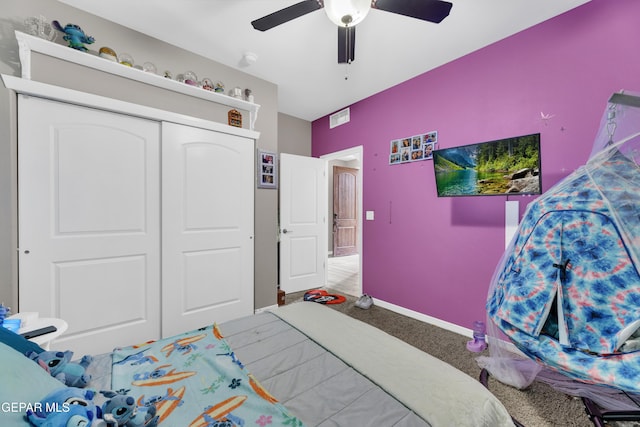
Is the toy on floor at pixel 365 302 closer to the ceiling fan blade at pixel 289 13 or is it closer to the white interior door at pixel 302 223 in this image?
the white interior door at pixel 302 223

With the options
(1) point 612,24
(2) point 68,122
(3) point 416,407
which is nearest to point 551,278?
(3) point 416,407

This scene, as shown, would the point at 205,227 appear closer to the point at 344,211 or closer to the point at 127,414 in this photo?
the point at 127,414

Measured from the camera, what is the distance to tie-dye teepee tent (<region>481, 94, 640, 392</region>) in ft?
3.17

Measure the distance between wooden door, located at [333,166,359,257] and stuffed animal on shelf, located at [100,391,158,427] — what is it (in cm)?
530

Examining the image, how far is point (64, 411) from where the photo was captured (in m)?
0.57

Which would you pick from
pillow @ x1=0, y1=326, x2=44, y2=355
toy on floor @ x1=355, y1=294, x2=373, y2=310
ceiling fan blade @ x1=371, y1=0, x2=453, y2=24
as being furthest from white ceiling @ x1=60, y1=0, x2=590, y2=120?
toy on floor @ x1=355, y1=294, x2=373, y2=310

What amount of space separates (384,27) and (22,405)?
273cm

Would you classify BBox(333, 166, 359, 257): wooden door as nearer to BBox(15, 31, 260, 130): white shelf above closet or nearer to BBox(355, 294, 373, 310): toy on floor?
BBox(355, 294, 373, 310): toy on floor

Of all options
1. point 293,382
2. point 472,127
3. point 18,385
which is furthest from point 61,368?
point 472,127

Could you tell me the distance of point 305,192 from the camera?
12.3 feet

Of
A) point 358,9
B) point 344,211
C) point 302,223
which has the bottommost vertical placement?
point 302,223

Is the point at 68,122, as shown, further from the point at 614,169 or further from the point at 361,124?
the point at 614,169

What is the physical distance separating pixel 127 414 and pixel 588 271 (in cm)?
173

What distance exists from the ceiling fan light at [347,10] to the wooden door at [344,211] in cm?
450
